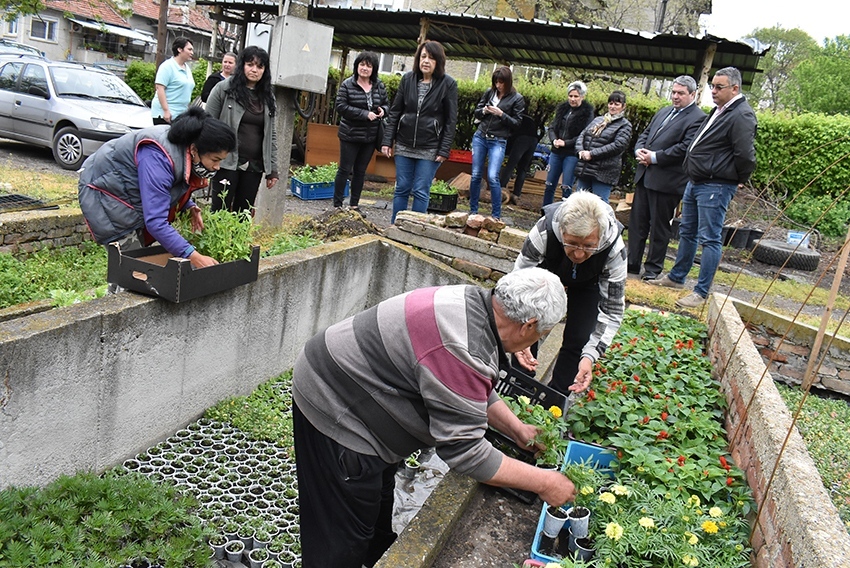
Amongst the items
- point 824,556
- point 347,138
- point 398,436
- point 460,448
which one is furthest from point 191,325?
point 347,138

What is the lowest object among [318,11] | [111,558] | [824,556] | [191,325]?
[111,558]

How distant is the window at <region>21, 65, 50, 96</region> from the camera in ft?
36.4

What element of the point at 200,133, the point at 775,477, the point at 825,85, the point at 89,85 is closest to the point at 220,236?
the point at 200,133

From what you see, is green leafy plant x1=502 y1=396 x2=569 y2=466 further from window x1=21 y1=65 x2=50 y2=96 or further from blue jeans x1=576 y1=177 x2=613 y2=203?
window x1=21 y1=65 x2=50 y2=96

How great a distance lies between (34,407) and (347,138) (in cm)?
527

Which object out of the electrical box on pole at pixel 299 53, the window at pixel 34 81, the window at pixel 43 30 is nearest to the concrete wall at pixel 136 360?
the electrical box on pole at pixel 299 53

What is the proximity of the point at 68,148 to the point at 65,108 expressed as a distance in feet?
2.12

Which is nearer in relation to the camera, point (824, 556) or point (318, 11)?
point (824, 556)

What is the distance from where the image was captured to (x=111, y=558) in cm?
264

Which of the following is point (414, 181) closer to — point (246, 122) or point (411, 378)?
point (246, 122)

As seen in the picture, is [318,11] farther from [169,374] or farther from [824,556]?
[824,556]

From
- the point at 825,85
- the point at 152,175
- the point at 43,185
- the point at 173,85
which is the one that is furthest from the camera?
the point at 825,85

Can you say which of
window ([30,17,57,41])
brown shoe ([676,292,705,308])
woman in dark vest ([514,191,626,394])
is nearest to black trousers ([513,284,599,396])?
woman in dark vest ([514,191,626,394])

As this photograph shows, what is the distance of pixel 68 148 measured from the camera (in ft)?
34.7
